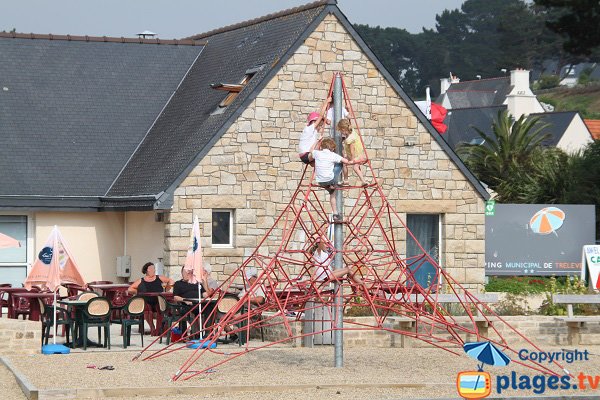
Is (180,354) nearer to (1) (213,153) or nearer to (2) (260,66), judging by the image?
(1) (213,153)

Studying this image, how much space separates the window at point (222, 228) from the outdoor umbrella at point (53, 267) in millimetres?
5507

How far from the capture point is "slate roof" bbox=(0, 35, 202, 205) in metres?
28.0

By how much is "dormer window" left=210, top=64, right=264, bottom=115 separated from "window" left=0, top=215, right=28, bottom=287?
14.5 ft

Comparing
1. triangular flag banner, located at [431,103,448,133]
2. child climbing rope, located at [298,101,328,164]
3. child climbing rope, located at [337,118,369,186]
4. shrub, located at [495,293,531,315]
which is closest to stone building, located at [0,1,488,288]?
triangular flag banner, located at [431,103,448,133]

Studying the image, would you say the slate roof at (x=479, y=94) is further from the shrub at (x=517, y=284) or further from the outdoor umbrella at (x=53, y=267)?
the outdoor umbrella at (x=53, y=267)

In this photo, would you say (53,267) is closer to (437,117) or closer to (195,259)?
(195,259)

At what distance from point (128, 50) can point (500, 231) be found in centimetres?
947

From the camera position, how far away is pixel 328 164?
18141 mm

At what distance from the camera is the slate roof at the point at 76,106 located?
2798 cm

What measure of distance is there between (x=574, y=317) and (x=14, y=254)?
11.4 metres

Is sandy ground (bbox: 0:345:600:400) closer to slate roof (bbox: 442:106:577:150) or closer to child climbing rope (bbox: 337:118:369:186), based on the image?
child climbing rope (bbox: 337:118:369:186)

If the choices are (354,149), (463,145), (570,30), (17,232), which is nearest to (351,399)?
(354,149)

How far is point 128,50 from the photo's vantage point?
31.0m

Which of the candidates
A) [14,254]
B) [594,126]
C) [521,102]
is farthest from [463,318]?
[521,102]
